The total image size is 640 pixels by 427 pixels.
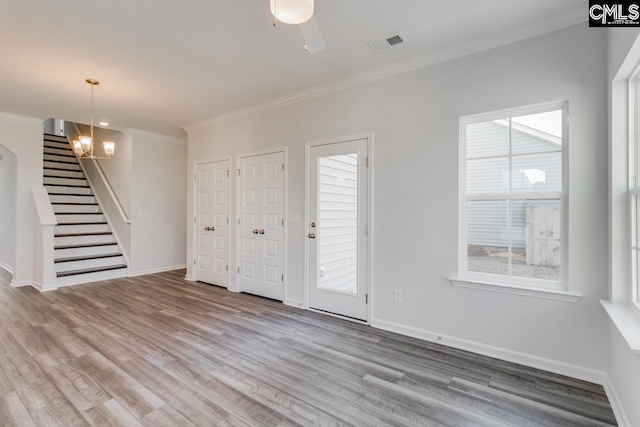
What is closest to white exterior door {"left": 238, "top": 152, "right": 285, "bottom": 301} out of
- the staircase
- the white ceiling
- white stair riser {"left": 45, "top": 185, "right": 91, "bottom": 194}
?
the white ceiling

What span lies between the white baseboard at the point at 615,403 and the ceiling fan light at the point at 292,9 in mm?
2751

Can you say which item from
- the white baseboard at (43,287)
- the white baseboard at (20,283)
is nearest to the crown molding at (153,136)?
the white baseboard at (43,287)

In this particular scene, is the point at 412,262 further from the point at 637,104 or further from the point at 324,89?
the point at 324,89

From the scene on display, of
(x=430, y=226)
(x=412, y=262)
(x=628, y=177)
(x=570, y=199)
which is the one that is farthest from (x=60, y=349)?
(x=628, y=177)

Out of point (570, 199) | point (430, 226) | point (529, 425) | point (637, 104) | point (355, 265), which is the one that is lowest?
point (529, 425)

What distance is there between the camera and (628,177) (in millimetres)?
2008

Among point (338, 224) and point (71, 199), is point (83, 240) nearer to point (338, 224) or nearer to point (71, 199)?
point (71, 199)

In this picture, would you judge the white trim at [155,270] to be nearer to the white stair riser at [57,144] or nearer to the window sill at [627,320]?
the white stair riser at [57,144]

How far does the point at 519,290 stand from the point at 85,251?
675 cm

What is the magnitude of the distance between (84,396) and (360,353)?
203 centimetres

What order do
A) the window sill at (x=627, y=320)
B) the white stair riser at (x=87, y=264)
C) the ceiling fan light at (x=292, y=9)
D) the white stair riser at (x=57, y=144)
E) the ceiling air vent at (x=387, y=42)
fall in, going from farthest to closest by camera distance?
1. the white stair riser at (x=57, y=144)
2. the white stair riser at (x=87, y=264)
3. the ceiling air vent at (x=387, y=42)
4. the window sill at (x=627, y=320)
5. the ceiling fan light at (x=292, y=9)

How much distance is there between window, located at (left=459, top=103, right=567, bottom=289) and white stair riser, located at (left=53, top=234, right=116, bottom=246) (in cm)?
642

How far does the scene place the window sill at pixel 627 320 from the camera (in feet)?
4.98

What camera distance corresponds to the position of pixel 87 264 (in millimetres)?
5516
